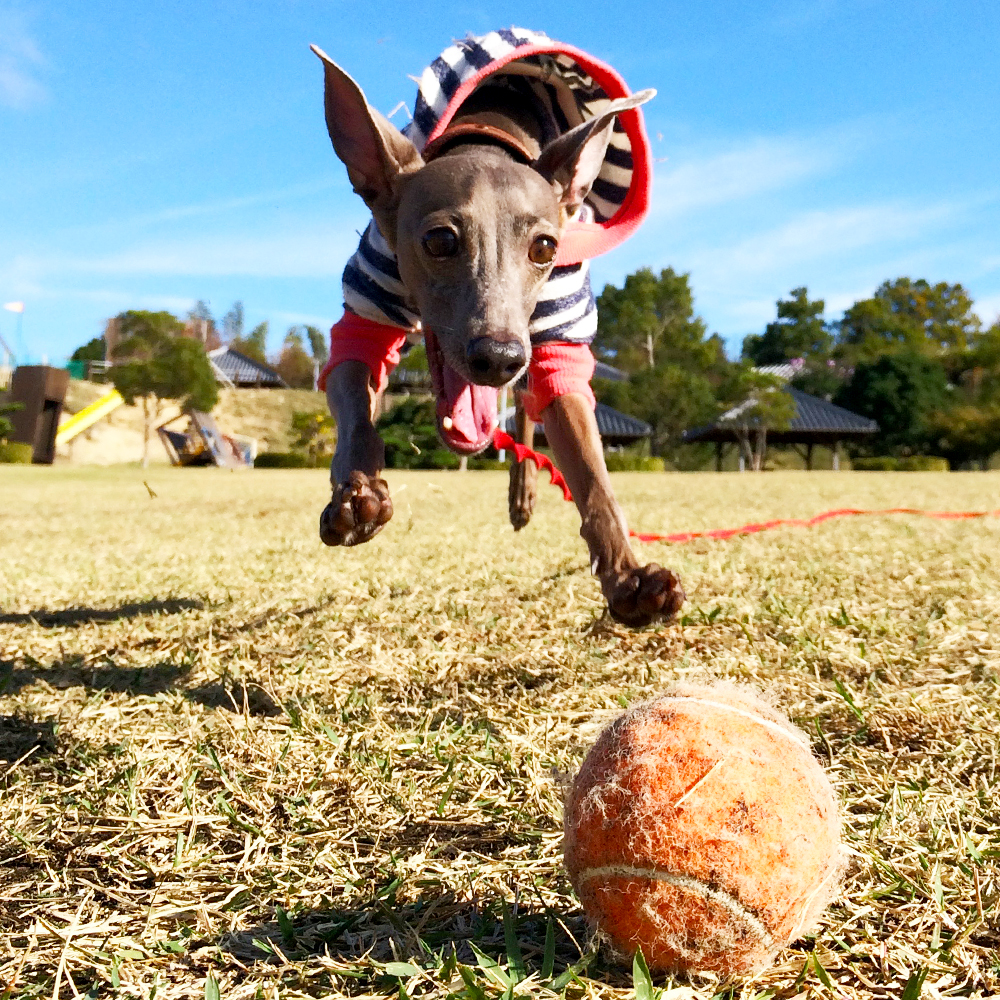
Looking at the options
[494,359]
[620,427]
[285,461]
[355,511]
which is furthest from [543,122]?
[620,427]

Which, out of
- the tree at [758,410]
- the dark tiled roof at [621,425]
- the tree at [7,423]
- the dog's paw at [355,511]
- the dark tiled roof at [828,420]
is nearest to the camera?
the dog's paw at [355,511]

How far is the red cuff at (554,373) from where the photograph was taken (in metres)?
2.74

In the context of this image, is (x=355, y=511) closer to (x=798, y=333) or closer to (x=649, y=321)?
(x=649, y=321)

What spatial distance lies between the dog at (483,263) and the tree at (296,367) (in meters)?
60.1

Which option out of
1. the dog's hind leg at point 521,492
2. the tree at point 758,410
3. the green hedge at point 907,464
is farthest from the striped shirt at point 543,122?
the tree at point 758,410

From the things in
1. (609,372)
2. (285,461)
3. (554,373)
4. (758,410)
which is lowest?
(285,461)

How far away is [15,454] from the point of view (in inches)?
1093

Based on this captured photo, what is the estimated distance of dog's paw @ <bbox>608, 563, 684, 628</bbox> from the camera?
2.03 meters

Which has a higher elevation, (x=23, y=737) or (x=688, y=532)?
(x=688, y=532)

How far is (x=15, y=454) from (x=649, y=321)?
33.9 m

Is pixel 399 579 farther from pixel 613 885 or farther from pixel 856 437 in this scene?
pixel 856 437

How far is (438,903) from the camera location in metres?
1.44

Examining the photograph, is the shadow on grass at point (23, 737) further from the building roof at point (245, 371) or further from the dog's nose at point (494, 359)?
the building roof at point (245, 371)

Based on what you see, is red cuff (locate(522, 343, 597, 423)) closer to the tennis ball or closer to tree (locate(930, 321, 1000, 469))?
the tennis ball
